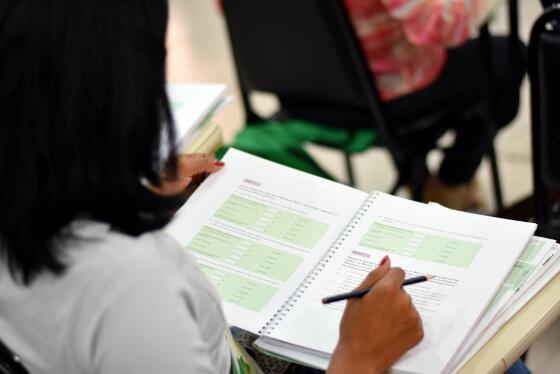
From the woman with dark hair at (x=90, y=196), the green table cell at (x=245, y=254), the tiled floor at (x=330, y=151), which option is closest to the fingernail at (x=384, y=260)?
the green table cell at (x=245, y=254)

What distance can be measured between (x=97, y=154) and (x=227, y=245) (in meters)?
0.40

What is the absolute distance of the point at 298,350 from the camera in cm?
100

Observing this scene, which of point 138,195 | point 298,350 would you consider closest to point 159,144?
point 138,195

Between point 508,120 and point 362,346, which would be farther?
point 508,120

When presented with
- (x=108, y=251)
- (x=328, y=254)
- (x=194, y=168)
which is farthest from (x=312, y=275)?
(x=108, y=251)

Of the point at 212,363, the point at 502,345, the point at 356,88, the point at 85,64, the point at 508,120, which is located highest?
the point at 85,64

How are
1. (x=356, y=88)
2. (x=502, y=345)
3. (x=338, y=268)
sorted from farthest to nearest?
(x=356, y=88) < (x=338, y=268) < (x=502, y=345)

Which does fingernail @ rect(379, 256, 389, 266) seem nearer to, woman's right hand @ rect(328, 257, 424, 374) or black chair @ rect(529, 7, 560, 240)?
woman's right hand @ rect(328, 257, 424, 374)

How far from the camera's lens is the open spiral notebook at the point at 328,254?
3.22 feet

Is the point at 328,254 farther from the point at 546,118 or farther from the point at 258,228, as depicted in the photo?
the point at 546,118

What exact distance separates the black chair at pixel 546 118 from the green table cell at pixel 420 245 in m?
0.39

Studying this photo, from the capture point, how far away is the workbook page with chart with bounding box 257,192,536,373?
960 mm

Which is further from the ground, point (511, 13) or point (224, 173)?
point (224, 173)

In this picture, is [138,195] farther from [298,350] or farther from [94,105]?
[298,350]
